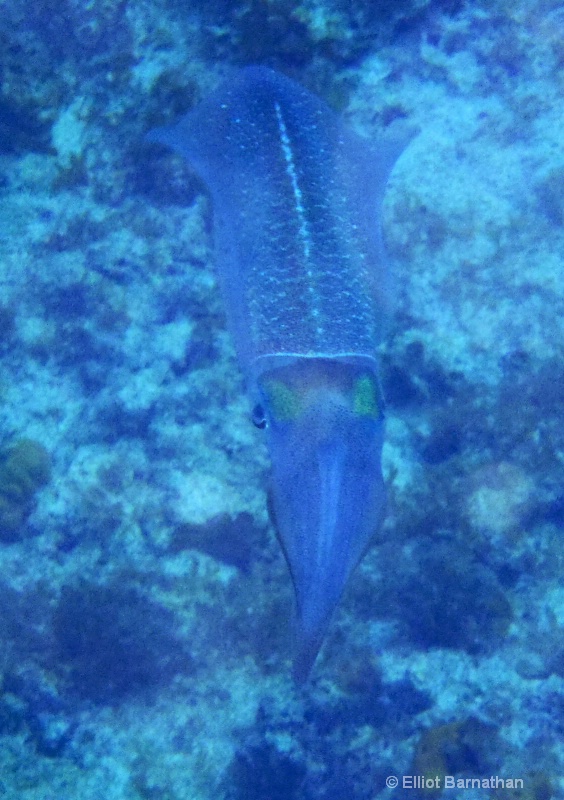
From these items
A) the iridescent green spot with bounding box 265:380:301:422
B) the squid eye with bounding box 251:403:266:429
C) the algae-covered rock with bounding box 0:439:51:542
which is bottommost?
the algae-covered rock with bounding box 0:439:51:542

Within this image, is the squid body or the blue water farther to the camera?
the blue water

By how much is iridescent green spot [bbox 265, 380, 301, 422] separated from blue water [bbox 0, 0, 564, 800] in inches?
44.3

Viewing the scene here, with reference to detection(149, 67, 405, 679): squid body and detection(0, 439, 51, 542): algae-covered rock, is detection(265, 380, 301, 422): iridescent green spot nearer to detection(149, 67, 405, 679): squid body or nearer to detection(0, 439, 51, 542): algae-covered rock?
detection(149, 67, 405, 679): squid body

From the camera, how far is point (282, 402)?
12.5 ft

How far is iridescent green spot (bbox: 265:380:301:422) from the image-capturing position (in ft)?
12.3

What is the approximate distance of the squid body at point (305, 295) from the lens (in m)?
3.49

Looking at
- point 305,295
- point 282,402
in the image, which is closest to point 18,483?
point 282,402

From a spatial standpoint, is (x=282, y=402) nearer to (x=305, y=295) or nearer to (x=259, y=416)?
→ (x=259, y=416)

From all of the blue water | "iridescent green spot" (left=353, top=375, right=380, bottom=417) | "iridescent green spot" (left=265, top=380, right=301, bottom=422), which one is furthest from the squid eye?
the blue water

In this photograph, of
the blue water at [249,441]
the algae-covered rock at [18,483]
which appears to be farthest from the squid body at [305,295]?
Result: the algae-covered rock at [18,483]

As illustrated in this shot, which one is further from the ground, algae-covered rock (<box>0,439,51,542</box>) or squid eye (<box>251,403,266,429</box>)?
squid eye (<box>251,403,266,429</box>)

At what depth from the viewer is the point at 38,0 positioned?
589 centimetres

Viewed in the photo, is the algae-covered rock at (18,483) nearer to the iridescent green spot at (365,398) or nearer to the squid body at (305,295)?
the squid body at (305,295)

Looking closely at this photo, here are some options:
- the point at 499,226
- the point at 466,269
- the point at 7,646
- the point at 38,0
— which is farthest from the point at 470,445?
the point at 38,0
